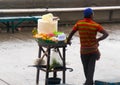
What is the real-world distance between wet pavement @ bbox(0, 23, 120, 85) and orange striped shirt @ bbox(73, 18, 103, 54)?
686mm

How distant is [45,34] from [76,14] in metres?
9.99

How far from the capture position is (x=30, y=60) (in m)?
11.5

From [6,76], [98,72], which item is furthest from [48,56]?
→ [98,72]

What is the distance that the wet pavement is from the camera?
31.8ft

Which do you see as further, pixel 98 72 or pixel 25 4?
pixel 25 4

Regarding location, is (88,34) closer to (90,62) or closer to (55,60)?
(90,62)

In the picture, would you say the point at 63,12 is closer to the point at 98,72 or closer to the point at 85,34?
the point at 98,72

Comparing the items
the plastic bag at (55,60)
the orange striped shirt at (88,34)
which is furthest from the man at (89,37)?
the plastic bag at (55,60)

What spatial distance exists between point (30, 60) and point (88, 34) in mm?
3637

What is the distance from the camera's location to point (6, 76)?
9844mm

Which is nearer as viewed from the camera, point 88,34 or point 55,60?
point 88,34

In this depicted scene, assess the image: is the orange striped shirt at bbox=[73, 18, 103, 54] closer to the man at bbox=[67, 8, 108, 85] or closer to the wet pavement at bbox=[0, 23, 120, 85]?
the man at bbox=[67, 8, 108, 85]

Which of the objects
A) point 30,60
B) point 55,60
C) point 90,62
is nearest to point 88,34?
point 90,62

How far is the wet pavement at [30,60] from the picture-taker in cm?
970
